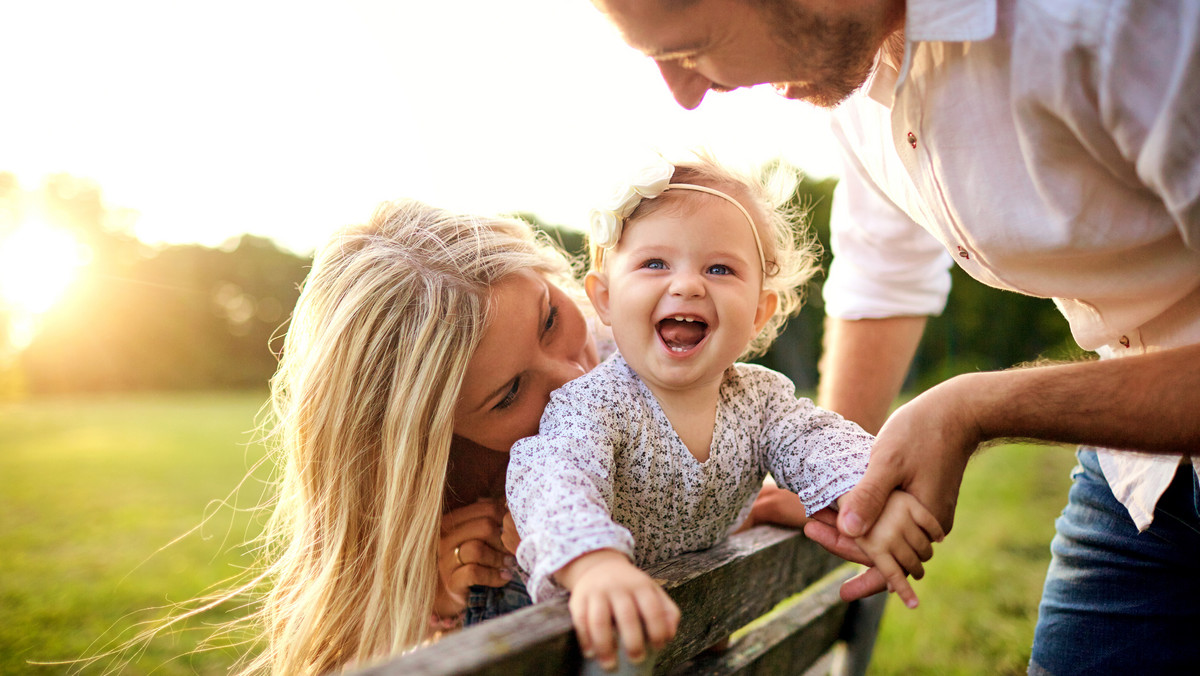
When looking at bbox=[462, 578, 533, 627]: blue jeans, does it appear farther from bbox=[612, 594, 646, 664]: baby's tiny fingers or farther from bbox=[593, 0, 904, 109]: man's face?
bbox=[593, 0, 904, 109]: man's face

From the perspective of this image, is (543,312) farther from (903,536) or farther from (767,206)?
(903,536)

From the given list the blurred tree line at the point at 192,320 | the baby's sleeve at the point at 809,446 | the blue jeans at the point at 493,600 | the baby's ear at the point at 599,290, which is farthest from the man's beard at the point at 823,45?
the blurred tree line at the point at 192,320

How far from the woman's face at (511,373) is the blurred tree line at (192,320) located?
539 inches

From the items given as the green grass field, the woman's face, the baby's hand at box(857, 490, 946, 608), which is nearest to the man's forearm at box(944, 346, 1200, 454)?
the baby's hand at box(857, 490, 946, 608)

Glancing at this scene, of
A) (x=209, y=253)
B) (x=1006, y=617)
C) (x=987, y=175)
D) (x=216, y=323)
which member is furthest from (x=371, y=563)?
(x=209, y=253)

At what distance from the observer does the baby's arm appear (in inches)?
58.8

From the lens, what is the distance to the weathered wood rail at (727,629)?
94 centimetres

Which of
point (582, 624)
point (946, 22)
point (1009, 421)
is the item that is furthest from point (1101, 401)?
point (582, 624)

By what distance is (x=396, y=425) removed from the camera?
6.05 feet

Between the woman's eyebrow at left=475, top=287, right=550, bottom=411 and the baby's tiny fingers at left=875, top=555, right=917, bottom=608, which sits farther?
the woman's eyebrow at left=475, top=287, right=550, bottom=411

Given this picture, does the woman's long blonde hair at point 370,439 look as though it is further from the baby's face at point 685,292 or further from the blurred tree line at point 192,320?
the blurred tree line at point 192,320

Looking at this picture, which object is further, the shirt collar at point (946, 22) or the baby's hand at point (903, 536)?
the baby's hand at point (903, 536)

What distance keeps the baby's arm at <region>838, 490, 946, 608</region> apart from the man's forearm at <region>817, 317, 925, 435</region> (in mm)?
1226

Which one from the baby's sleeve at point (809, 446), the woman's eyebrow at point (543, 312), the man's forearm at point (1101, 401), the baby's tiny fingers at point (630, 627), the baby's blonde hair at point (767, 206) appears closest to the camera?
the baby's tiny fingers at point (630, 627)
